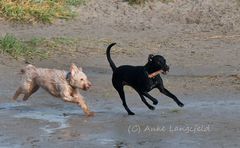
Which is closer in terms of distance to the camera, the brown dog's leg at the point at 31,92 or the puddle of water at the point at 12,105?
the puddle of water at the point at 12,105

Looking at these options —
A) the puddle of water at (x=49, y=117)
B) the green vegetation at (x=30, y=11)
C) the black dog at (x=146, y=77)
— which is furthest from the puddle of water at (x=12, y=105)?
the green vegetation at (x=30, y=11)

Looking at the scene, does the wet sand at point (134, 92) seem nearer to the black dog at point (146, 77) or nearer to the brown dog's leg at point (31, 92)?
the brown dog's leg at point (31, 92)

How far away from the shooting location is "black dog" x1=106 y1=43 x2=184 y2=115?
32.5 ft

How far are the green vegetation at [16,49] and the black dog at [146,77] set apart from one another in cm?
355

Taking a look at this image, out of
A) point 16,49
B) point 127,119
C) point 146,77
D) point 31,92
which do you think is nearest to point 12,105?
point 31,92

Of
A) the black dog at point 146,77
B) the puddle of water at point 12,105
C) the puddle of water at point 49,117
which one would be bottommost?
the puddle of water at point 12,105

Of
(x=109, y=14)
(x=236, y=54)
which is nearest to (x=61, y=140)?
(x=236, y=54)

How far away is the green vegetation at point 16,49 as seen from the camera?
44.5 ft

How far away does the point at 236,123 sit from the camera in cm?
952

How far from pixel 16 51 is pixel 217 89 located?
3499mm

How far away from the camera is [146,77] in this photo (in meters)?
9.96

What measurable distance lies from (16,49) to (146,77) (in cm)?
411

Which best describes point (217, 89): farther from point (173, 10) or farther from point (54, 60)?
point (173, 10)

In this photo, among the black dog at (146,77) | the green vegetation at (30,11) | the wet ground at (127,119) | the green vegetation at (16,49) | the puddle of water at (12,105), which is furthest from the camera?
the green vegetation at (30,11)
